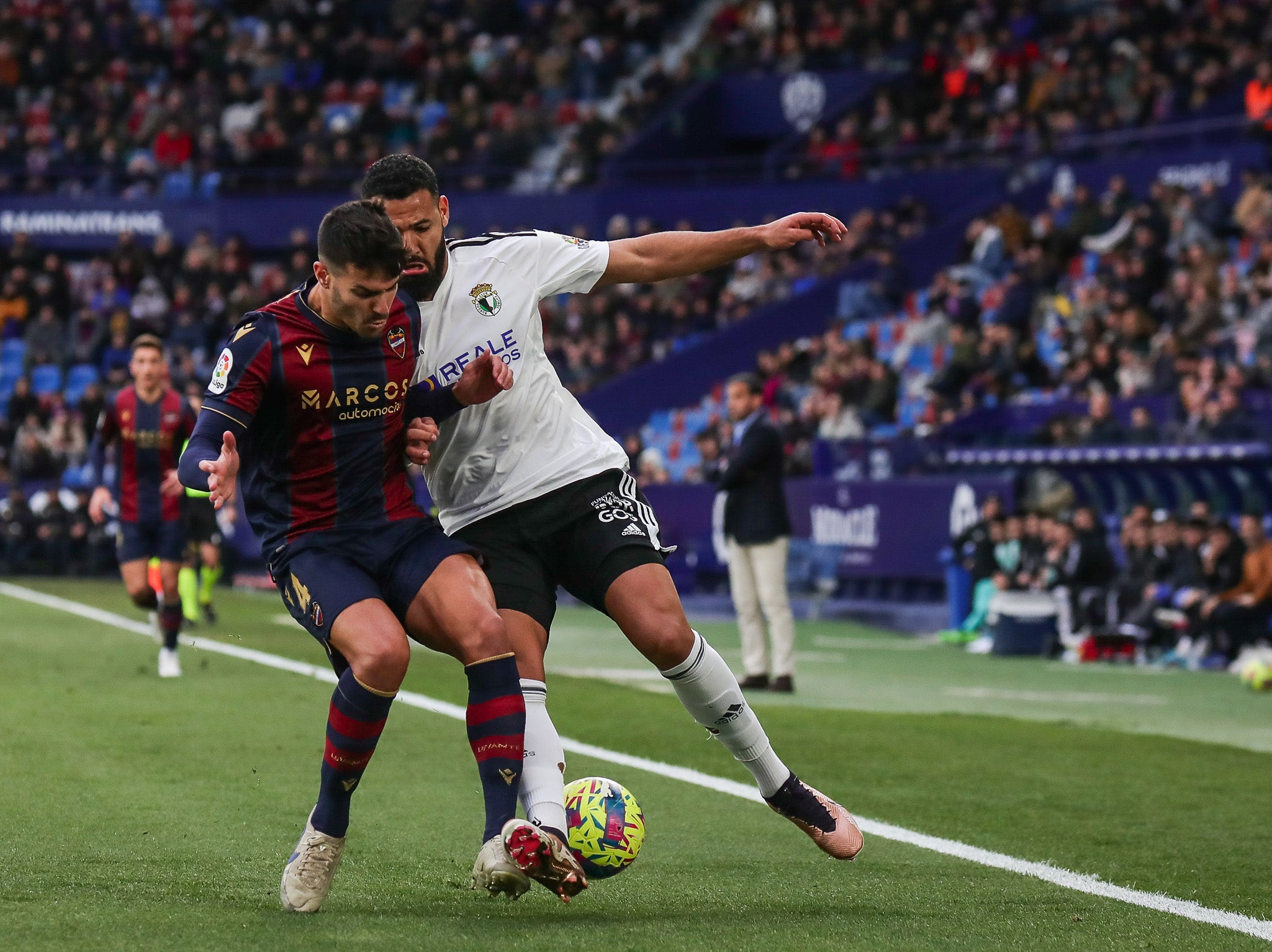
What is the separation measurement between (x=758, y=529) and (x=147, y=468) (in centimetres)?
452

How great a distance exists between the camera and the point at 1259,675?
46.6 ft

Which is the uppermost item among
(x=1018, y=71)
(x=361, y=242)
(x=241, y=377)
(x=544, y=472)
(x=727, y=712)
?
(x=1018, y=71)

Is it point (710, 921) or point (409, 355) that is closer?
point (710, 921)

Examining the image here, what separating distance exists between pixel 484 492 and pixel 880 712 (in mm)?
6588

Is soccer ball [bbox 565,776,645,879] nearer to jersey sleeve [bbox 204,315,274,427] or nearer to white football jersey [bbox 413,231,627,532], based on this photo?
white football jersey [bbox 413,231,627,532]

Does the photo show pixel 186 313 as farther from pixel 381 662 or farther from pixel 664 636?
pixel 381 662

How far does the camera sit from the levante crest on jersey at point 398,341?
18.0 feet

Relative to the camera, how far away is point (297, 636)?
16.7 m

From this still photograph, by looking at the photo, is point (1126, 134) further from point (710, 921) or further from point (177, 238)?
point (710, 921)

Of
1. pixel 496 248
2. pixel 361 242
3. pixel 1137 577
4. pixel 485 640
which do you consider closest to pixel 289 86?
pixel 1137 577

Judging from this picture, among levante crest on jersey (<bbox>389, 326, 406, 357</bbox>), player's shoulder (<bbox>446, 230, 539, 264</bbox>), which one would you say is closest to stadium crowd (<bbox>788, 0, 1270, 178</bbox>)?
player's shoulder (<bbox>446, 230, 539, 264</bbox>)

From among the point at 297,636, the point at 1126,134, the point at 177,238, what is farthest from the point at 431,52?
the point at 297,636

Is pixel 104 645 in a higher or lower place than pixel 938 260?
lower

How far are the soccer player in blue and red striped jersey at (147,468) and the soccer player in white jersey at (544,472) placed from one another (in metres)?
7.51
